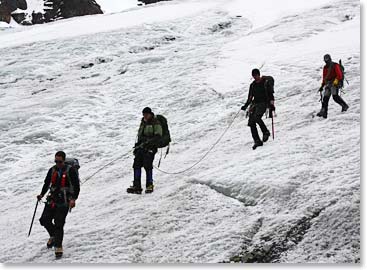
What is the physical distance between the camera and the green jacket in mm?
7488

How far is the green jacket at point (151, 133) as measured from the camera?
24.6 ft

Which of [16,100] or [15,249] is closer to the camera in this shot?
[15,249]

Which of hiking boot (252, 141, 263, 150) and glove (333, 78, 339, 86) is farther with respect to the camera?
glove (333, 78, 339, 86)

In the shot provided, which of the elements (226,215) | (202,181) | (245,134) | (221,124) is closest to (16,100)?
(221,124)

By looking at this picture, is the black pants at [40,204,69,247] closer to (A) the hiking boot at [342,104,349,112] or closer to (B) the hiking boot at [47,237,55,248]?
(B) the hiking boot at [47,237,55,248]

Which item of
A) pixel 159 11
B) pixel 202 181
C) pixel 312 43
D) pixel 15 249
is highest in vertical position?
pixel 159 11

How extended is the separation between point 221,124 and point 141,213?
15.2 feet

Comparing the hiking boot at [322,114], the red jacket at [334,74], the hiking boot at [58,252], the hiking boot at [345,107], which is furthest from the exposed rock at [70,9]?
the hiking boot at [58,252]

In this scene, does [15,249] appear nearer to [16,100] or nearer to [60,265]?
[60,265]

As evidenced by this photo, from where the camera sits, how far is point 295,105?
35.8 ft

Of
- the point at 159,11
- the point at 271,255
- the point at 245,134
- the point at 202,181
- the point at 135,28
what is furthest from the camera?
the point at 159,11

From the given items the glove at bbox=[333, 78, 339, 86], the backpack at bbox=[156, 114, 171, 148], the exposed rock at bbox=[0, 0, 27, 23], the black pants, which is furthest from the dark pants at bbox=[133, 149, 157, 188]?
the exposed rock at bbox=[0, 0, 27, 23]

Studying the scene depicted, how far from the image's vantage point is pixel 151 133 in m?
7.54

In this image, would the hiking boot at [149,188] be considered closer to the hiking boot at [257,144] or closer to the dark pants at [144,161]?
the dark pants at [144,161]
